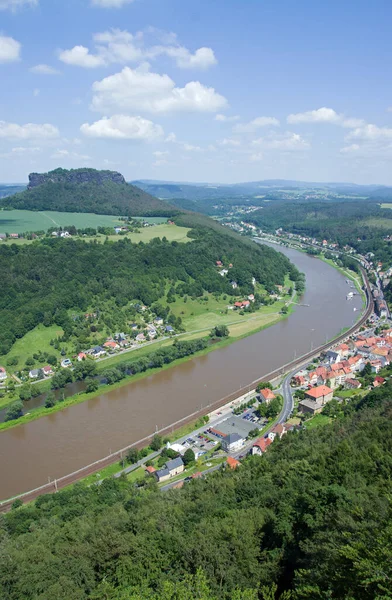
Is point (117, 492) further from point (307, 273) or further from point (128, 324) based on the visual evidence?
point (307, 273)

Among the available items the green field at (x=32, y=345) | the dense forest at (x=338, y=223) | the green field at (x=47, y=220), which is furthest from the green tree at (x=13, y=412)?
the dense forest at (x=338, y=223)

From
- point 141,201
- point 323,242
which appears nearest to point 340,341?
point 323,242

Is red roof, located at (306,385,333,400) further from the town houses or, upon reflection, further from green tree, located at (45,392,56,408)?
green tree, located at (45,392,56,408)

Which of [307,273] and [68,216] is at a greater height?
[68,216]

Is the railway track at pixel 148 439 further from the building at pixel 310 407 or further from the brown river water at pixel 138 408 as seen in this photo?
the building at pixel 310 407

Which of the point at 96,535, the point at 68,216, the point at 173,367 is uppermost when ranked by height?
the point at 68,216

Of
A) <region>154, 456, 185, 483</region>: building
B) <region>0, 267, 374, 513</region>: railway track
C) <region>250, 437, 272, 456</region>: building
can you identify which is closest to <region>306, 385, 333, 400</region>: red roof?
<region>0, 267, 374, 513</region>: railway track

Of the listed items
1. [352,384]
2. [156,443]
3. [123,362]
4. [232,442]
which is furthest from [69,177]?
[232,442]
